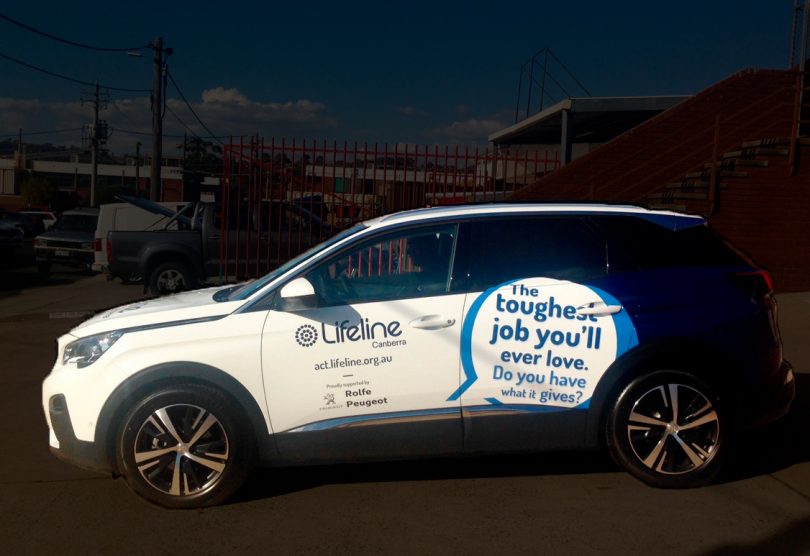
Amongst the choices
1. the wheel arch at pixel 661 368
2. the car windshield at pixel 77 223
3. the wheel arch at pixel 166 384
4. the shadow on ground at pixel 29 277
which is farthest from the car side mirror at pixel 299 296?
the car windshield at pixel 77 223

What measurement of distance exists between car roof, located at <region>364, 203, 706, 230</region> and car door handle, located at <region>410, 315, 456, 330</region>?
646 mm

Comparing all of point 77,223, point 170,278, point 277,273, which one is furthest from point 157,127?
point 277,273

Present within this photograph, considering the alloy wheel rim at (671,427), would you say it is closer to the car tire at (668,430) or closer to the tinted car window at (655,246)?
the car tire at (668,430)

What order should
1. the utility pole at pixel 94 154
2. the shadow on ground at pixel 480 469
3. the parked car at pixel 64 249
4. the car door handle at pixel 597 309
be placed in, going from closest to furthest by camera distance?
the car door handle at pixel 597 309 < the shadow on ground at pixel 480 469 < the parked car at pixel 64 249 < the utility pole at pixel 94 154

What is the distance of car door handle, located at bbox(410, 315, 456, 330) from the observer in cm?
470

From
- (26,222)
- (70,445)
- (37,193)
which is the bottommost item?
(70,445)

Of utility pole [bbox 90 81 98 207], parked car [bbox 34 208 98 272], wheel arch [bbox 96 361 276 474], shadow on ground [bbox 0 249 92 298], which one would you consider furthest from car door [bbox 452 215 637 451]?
utility pole [bbox 90 81 98 207]

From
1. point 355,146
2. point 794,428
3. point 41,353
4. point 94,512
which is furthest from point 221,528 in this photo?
point 355,146

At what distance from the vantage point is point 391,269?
203 inches

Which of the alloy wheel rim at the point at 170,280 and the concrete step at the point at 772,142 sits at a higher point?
the concrete step at the point at 772,142

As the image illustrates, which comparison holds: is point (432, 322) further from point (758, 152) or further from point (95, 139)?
point (95, 139)

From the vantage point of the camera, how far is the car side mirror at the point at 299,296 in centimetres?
466

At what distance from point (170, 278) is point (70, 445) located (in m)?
9.96

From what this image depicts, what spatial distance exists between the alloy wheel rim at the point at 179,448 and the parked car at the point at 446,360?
10 mm
